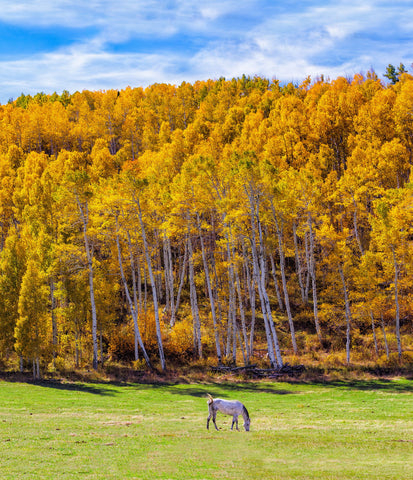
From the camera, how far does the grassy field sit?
10312mm

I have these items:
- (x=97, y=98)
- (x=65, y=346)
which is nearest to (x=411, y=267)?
(x=65, y=346)

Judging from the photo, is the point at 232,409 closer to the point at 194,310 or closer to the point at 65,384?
the point at 65,384

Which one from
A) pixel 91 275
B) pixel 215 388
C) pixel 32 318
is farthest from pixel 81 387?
pixel 91 275

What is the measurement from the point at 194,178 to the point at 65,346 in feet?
59.1

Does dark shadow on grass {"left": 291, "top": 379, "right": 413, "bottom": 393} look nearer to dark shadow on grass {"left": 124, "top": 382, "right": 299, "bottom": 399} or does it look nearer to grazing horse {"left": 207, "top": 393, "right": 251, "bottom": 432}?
dark shadow on grass {"left": 124, "top": 382, "right": 299, "bottom": 399}

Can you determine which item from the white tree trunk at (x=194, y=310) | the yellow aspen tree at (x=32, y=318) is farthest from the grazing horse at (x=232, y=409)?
the yellow aspen tree at (x=32, y=318)

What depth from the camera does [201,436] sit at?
46.8ft

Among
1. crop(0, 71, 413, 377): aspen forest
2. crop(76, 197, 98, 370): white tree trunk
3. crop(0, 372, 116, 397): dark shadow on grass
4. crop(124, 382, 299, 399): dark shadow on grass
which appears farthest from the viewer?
crop(0, 71, 413, 377): aspen forest

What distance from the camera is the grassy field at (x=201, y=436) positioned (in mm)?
10312

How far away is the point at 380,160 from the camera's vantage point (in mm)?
53750

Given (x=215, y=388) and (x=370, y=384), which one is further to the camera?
(x=215, y=388)

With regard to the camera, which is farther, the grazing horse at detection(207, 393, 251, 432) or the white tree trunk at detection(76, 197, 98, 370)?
the white tree trunk at detection(76, 197, 98, 370)

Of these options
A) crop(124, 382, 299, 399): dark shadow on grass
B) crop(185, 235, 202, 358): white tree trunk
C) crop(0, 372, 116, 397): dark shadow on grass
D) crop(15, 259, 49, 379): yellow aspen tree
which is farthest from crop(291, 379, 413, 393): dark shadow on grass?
crop(15, 259, 49, 379): yellow aspen tree

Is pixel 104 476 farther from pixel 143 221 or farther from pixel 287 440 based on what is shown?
pixel 143 221
